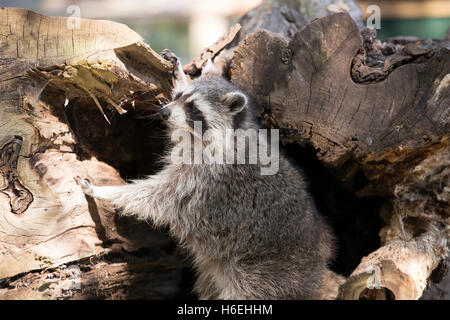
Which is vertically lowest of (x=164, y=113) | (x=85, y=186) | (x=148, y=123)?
(x=85, y=186)

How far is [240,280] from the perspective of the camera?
338 centimetres

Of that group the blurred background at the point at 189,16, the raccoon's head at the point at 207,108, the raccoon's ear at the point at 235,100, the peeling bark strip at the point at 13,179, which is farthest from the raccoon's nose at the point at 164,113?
the peeling bark strip at the point at 13,179

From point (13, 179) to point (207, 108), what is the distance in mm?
1515

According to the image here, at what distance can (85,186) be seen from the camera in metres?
3.17

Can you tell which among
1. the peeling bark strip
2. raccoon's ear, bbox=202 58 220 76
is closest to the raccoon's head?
raccoon's ear, bbox=202 58 220 76

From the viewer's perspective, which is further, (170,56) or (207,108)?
(170,56)

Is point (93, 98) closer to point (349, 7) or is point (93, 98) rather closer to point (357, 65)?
point (357, 65)

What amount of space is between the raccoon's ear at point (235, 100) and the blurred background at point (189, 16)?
80 cm

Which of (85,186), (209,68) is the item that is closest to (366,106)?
(209,68)

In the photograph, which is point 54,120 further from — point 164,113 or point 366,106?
point 366,106

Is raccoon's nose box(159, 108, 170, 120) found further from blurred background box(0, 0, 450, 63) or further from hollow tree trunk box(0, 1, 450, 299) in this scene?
blurred background box(0, 0, 450, 63)

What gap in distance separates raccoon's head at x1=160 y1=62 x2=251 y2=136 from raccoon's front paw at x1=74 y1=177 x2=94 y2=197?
787 mm

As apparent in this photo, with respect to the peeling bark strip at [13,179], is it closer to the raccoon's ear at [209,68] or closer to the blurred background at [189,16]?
the blurred background at [189,16]

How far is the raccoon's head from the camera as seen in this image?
10.6 ft
